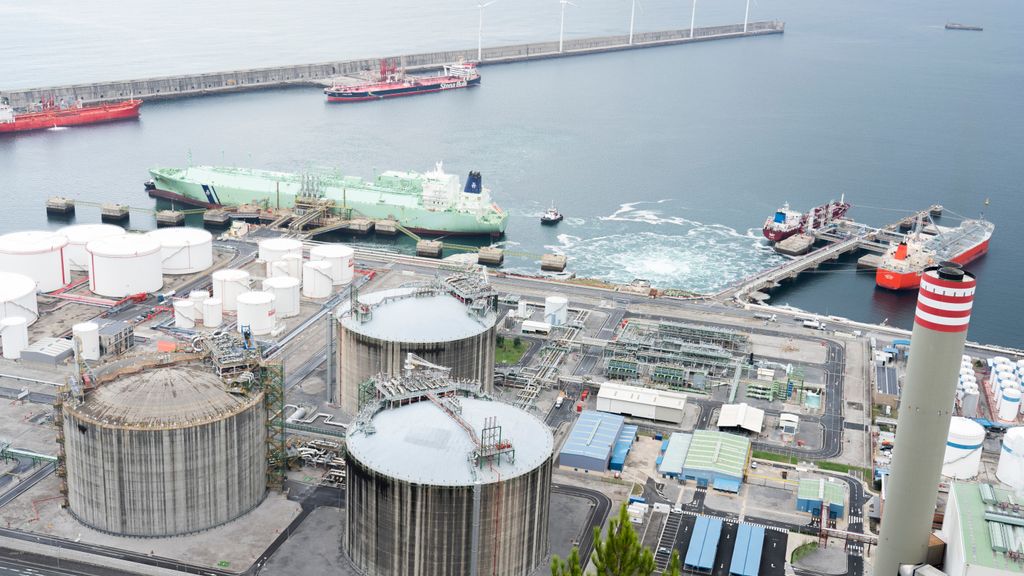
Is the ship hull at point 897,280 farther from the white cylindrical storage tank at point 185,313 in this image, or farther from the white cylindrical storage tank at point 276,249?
the white cylindrical storage tank at point 185,313

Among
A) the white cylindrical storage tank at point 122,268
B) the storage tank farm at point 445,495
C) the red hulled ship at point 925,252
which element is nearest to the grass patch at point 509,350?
the storage tank farm at point 445,495

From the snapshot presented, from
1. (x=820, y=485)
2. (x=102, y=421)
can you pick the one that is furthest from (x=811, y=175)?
(x=102, y=421)

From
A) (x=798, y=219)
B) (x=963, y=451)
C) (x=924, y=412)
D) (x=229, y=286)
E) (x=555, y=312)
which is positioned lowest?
(x=963, y=451)

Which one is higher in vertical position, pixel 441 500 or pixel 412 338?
pixel 412 338

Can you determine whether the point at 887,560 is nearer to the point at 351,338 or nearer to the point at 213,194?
the point at 351,338

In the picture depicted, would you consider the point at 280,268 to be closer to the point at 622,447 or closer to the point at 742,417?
the point at 622,447

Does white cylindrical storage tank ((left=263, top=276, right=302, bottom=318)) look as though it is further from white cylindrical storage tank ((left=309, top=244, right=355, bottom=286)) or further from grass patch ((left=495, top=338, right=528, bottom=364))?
grass patch ((left=495, top=338, right=528, bottom=364))

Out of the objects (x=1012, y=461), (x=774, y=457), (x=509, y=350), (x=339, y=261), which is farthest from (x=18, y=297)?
(x=1012, y=461)
